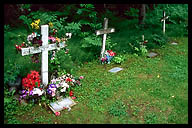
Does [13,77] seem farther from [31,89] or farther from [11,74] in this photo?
[31,89]

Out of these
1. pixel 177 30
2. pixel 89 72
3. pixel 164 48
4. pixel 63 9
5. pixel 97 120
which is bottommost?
pixel 97 120

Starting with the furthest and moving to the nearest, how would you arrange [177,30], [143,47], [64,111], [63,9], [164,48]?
[177,30] < [63,9] < [164,48] < [143,47] < [64,111]

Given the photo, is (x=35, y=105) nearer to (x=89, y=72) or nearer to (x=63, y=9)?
(x=89, y=72)

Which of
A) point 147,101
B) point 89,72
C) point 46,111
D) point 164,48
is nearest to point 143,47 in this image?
point 164,48

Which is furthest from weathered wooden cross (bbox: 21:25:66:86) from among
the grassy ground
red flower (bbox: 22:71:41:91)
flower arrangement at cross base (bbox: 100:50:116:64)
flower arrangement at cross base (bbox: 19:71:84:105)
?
flower arrangement at cross base (bbox: 100:50:116:64)

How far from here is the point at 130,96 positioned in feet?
19.7

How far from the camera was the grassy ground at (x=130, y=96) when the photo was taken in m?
5.16

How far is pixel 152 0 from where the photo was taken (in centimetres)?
1240

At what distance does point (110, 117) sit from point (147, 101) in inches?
48.7

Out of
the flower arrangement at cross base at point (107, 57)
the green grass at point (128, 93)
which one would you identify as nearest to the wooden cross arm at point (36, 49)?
the green grass at point (128, 93)

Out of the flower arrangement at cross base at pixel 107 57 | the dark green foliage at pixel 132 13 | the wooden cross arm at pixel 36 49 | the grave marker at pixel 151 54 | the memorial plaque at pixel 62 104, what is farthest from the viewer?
the dark green foliage at pixel 132 13

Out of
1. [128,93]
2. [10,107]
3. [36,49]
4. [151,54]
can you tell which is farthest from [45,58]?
[151,54]

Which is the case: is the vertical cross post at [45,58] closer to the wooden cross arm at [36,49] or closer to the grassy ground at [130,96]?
the wooden cross arm at [36,49]

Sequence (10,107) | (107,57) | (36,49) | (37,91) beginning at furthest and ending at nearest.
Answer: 1. (107,57)
2. (36,49)
3. (37,91)
4. (10,107)
